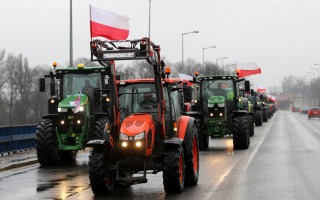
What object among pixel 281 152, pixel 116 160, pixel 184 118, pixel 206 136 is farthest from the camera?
pixel 206 136

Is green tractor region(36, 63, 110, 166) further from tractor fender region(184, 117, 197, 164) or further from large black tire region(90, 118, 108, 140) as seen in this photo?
tractor fender region(184, 117, 197, 164)

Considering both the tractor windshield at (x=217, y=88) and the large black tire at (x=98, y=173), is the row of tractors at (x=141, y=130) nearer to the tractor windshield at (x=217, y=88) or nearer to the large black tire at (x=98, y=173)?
the large black tire at (x=98, y=173)

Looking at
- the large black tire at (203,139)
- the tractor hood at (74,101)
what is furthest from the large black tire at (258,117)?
the tractor hood at (74,101)

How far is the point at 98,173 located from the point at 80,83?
7.57m

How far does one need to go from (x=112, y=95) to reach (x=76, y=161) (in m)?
7.98

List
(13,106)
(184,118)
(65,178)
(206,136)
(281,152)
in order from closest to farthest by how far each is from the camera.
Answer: (184,118) → (65,178) → (281,152) → (206,136) → (13,106)

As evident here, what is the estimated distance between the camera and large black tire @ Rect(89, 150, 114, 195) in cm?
1147

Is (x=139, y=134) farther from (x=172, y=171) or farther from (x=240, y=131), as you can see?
(x=240, y=131)

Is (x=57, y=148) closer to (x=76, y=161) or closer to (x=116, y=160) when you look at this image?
(x=76, y=161)

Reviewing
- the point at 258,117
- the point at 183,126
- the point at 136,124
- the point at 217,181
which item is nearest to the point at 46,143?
the point at 183,126

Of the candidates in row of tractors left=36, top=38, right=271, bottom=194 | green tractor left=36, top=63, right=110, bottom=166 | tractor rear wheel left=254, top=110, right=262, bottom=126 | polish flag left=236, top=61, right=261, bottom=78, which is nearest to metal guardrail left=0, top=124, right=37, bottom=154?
green tractor left=36, top=63, right=110, bottom=166

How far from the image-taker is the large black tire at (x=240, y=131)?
2325cm

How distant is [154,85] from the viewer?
1250 centimetres

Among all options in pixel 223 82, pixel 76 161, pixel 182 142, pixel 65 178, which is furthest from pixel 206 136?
pixel 182 142
